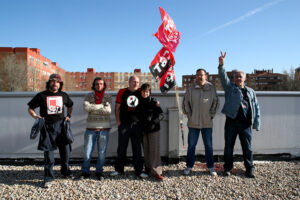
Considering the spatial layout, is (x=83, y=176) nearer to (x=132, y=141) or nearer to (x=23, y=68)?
(x=132, y=141)

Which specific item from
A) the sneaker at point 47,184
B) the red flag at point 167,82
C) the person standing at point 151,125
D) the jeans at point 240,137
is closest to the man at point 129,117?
A: the person standing at point 151,125

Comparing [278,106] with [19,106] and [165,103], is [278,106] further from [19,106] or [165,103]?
[19,106]

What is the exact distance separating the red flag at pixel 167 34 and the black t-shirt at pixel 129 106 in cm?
169

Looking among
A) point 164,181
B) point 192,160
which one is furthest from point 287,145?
point 164,181

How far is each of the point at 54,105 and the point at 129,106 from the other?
135 centimetres

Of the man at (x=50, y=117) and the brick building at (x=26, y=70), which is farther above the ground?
the brick building at (x=26, y=70)

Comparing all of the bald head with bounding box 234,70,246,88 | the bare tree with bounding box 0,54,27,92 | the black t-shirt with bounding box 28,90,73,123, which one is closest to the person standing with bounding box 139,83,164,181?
the black t-shirt with bounding box 28,90,73,123

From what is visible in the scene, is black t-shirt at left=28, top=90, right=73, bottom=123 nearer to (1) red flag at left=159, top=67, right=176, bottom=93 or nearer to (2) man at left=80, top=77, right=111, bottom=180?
(2) man at left=80, top=77, right=111, bottom=180

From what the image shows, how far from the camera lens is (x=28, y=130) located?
4688mm

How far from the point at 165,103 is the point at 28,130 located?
11.3ft

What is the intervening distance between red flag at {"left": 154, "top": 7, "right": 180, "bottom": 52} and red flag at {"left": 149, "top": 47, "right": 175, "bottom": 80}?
151 mm

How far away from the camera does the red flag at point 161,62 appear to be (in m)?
4.52

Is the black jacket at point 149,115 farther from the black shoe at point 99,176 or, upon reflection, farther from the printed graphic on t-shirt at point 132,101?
the black shoe at point 99,176

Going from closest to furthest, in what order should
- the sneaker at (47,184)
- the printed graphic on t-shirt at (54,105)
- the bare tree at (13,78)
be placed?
1. the sneaker at (47,184)
2. the printed graphic on t-shirt at (54,105)
3. the bare tree at (13,78)
